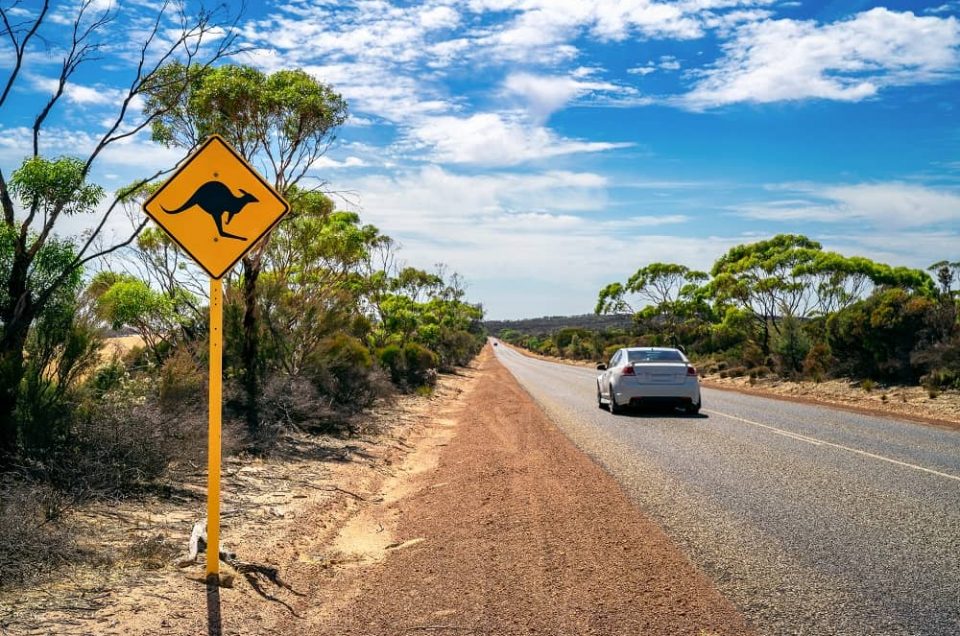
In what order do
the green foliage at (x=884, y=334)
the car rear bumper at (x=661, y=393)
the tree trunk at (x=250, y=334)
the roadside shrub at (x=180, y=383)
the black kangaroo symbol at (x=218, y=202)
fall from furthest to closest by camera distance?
1. the green foliage at (x=884, y=334)
2. the car rear bumper at (x=661, y=393)
3. the tree trunk at (x=250, y=334)
4. the roadside shrub at (x=180, y=383)
5. the black kangaroo symbol at (x=218, y=202)

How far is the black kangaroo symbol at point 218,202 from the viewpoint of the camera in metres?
5.00

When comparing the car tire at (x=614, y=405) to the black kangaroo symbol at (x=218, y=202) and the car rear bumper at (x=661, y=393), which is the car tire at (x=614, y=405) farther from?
the black kangaroo symbol at (x=218, y=202)

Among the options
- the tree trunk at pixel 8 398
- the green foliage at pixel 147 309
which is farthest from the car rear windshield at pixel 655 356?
the tree trunk at pixel 8 398

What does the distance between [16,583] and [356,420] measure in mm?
10035

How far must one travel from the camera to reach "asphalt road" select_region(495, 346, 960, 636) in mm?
4645

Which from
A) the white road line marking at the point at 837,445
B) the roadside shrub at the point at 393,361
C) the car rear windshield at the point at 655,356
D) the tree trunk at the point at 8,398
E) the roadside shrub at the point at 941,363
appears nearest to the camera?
the tree trunk at the point at 8,398

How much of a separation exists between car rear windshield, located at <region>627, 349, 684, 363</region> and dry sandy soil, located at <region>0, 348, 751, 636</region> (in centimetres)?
821

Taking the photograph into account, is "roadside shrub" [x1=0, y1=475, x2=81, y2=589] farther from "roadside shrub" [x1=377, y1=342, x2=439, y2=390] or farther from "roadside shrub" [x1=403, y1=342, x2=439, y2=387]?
"roadside shrub" [x1=403, y1=342, x2=439, y2=387]

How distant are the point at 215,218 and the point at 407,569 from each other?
9.60 feet

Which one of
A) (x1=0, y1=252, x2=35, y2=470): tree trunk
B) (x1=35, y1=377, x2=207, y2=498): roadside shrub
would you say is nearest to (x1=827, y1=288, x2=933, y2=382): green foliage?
(x1=35, y1=377, x2=207, y2=498): roadside shrub

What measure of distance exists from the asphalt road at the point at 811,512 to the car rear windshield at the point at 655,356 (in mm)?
2973

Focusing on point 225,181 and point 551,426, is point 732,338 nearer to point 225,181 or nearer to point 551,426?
point 551,426

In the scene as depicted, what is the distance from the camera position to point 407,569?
5.58 m

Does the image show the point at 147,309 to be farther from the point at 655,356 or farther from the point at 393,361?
the point at 393,361
